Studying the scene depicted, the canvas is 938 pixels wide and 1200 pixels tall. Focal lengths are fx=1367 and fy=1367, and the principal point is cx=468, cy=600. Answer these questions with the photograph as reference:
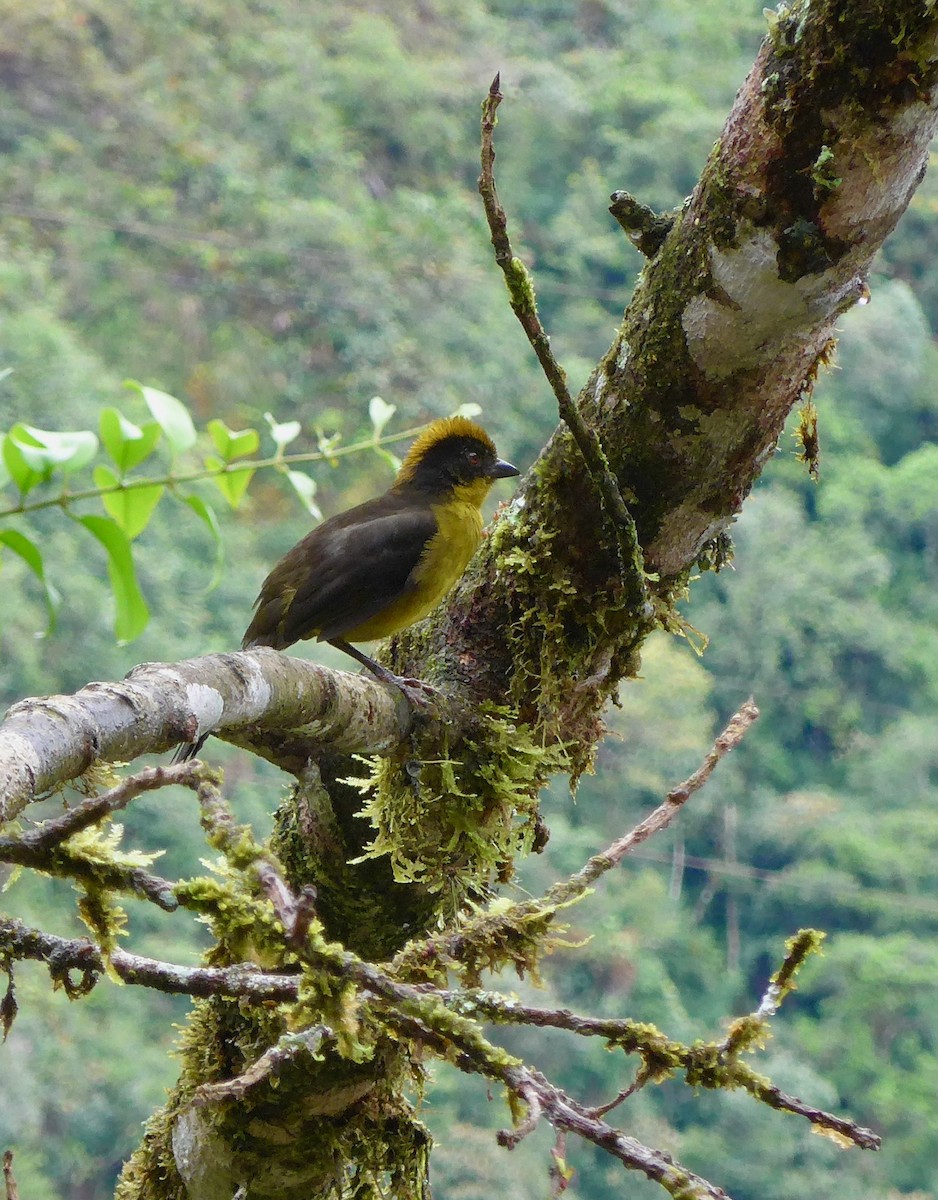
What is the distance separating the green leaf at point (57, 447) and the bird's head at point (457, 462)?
7.45 ft

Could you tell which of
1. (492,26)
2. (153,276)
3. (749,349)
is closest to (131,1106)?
(153,276)

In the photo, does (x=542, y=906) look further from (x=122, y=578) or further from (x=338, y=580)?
(x=338, y=580)

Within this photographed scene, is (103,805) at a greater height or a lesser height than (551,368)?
lesser

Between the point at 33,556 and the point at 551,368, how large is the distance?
2.85 ft

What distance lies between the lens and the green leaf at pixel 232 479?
104 centimetres

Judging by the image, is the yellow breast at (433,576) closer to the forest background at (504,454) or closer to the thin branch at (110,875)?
the thin branch at (110,875)

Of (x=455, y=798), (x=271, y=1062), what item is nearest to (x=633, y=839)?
(x=455, y=798)

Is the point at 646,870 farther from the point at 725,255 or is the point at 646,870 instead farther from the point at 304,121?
the point at 725,255

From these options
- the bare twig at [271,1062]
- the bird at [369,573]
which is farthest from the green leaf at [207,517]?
the bird at [369,573]

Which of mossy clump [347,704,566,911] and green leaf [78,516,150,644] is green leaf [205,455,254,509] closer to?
green leaf [78,516,150,644]

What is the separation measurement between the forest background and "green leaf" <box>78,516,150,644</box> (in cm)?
1326

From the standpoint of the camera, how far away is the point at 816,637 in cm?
2258

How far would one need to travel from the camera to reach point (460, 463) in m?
3.25

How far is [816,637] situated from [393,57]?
1248cm
